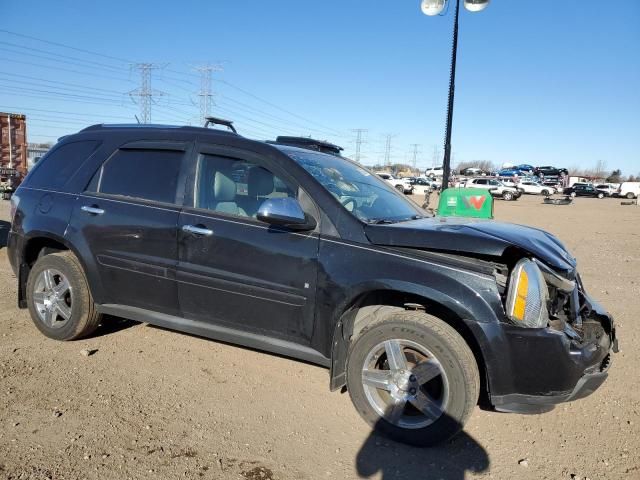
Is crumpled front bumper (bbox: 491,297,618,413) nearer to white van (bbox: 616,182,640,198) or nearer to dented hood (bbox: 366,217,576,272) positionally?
dented hood (bbox: 366,217,576,272)

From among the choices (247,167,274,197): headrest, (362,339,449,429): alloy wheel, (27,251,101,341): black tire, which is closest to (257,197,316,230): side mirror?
(247,167,274,197): headrest

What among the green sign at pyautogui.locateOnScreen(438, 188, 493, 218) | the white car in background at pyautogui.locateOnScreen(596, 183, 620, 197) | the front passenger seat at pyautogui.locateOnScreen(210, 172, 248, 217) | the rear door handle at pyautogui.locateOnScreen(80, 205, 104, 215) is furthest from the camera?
the white car in background at pyautogui.locateOnScreen(596, 183, 620, 197)

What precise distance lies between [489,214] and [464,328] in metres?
4.15

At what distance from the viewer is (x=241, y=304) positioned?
3.41 m

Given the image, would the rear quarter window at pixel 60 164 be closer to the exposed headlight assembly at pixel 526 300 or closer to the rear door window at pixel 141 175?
the rear door window at pixel 141 175

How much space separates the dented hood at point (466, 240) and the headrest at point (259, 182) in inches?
33.1

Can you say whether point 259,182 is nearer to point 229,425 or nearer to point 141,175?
point 141,175

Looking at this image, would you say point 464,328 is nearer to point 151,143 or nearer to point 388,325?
point 388,325

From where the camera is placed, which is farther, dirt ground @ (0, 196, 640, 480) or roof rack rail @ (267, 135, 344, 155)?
roof rack rail @ (267, 135, 344, 155)

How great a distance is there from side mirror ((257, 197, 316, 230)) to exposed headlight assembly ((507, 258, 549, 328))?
49.9 inches

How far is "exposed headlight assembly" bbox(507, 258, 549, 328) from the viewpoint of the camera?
271cm

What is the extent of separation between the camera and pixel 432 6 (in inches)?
328

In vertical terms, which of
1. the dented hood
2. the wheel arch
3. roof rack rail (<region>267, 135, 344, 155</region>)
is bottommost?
the wheel arch

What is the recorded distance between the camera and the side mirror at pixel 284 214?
309 centimetres
